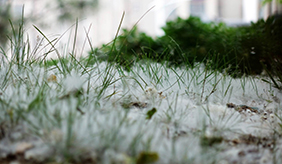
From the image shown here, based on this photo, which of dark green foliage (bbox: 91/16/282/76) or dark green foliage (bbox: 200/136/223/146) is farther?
dark green foliage (bbox: 91/16/282/76)

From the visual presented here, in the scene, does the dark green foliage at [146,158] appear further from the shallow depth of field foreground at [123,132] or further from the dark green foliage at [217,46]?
the dark green foliage at [217,46]

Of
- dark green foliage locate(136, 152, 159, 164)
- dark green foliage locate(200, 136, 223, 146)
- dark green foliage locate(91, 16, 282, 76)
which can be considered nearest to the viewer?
dark green foliage locate(136, 152, 159, 164)

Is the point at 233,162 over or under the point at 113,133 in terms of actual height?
under

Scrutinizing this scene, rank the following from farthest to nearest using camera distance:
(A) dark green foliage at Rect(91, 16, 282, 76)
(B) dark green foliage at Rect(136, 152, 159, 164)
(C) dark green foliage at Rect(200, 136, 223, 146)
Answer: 1. (A) dark green foliage at Rect(91, 16, 282, 76)
2. (C) dark green foliage at Rect(200, 136, 223, 146)
3. (B) dark green foliage at Rect(136, 152, 159, 164)

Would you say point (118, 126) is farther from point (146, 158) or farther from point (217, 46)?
point (217, 46)

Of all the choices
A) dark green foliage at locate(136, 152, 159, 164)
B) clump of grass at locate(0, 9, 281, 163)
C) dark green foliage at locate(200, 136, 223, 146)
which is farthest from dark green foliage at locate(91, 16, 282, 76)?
dark green foliage at locate(136, 152, 159, 164)

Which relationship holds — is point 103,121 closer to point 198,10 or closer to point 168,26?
point 168,26

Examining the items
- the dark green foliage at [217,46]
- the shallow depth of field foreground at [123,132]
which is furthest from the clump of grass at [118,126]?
the dark green foliage at [217,46]

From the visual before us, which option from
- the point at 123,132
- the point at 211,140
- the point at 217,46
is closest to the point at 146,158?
the point at 123,132

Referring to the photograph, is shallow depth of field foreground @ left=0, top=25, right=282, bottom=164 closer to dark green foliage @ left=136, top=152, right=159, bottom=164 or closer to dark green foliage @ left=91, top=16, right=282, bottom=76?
dark green foliage @ left=136, top=152, right=159, bottom=164

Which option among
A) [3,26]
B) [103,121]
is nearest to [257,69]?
[103,121]
